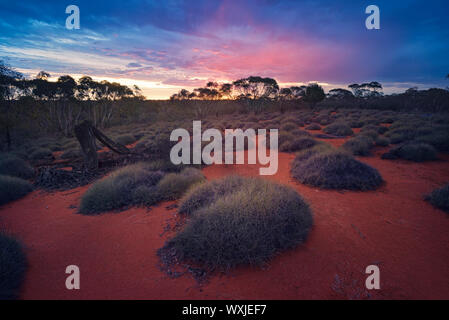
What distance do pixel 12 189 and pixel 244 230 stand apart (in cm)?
761

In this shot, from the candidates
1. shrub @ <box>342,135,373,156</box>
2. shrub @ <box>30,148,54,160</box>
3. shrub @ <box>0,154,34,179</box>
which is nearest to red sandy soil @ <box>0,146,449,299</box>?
shrub @ <box>0,154,34,179</box>

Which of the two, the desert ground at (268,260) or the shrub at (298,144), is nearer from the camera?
the desert ground at (268,260)

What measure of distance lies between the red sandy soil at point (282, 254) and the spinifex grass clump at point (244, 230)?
186mm

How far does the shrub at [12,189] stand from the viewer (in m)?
5.72

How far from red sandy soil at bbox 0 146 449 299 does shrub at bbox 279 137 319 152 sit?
211 inches

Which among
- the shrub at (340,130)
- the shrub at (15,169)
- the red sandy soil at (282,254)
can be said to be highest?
the shrub at (340,130)

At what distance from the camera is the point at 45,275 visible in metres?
2.76

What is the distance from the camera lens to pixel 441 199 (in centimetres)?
435

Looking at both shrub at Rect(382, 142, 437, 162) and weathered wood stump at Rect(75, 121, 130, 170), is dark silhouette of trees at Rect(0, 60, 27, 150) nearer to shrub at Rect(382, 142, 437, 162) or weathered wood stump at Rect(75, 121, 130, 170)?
weathered wood stump at Rect(75, 121, 130, 170)

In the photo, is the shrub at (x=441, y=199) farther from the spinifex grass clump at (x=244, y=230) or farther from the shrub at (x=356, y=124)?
the shrub at (x=356, y=124)

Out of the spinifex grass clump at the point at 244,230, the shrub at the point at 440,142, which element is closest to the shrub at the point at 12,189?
the spinifex grass clump at the point at 244,230
